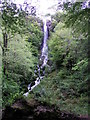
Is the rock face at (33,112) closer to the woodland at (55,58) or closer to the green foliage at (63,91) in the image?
the woodland at (55,58)

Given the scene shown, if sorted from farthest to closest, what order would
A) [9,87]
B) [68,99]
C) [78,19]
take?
1. [9,87]
2. [68,99]
3. [78,19]

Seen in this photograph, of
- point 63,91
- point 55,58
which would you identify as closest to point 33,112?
point 63,91

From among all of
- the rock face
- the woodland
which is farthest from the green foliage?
the rock face

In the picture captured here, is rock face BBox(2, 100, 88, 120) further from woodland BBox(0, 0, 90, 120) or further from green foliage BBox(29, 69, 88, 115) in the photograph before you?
green foliage BBox(29, 69, 88, 115)

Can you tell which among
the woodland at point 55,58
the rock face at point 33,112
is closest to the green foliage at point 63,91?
the woodland at point 55,58

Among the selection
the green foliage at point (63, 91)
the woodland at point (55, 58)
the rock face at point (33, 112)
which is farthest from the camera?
the green foliage at point (63, 91)

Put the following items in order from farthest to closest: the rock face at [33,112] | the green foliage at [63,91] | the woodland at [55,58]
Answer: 1. the green foliage at [63,91]
2. the woodland at [55,58]
3. the rock face at [33,112]

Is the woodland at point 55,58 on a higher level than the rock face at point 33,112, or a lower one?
higher

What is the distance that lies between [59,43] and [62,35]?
415 mm

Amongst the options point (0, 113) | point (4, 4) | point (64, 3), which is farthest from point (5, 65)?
point (64, 3)

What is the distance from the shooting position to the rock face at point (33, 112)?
2521mm

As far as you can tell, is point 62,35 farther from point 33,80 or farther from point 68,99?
point 33,80

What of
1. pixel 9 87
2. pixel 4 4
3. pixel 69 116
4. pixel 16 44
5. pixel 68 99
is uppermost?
pixel 16 44

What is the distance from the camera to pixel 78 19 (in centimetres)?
272
